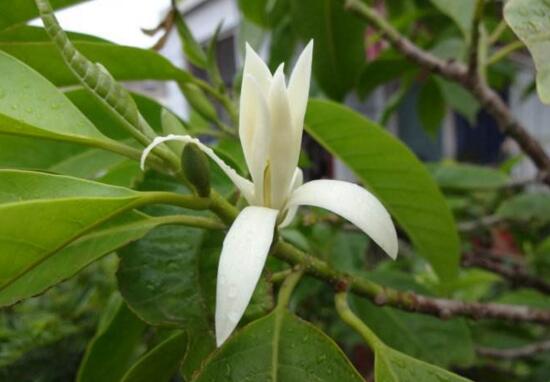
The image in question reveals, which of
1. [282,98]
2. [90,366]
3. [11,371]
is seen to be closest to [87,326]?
[11,371]

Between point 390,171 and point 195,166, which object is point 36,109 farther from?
point 390,171

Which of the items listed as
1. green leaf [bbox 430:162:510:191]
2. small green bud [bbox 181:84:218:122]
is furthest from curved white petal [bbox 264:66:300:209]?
green leaf [bbox 430:162:510:191]

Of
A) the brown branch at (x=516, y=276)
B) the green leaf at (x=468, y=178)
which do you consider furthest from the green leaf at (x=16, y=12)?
the green leaf at (x=468, y=178)

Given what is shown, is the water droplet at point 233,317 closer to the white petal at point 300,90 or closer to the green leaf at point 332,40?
the white petal at point 300,90

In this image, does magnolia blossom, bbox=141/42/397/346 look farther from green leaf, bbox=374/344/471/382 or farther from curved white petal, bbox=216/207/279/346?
green leaf, bbox=374/344/471/382

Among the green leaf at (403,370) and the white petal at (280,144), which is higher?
the white petal at (280,144)

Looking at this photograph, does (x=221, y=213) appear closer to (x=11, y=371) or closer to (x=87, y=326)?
(x=11, y=371)
